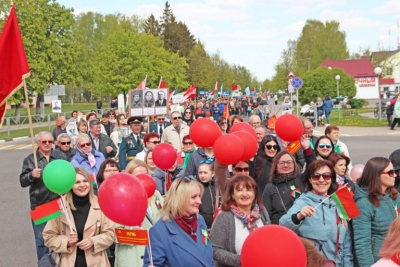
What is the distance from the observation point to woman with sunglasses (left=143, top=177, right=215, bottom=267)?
3.75 m

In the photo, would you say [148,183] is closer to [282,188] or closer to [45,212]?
[45,212]

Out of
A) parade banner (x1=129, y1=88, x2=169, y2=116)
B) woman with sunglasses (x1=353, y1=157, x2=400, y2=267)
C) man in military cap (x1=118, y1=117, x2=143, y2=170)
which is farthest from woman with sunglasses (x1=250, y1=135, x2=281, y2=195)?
parade banner (x1=129, y1=88, x2=169, y2=116)

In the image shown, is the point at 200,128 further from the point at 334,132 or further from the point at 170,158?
the point at 334,132

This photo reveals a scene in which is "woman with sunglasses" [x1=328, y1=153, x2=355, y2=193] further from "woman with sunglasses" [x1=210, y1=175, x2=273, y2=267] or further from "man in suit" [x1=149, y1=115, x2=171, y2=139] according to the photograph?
"man in suit" [x1=149, y1=115, x2=171, y2=139]

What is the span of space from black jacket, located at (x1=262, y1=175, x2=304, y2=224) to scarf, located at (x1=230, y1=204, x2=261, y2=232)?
942mm

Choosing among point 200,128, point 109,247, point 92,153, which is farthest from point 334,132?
point 109,247

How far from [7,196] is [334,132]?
343 inches

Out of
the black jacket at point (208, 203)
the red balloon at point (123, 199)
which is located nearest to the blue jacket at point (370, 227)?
the black jacket at point (208, 203)

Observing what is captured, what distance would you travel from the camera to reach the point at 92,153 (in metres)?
7.97

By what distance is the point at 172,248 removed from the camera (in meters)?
A: 3.75

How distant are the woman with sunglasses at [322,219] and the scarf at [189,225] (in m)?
0.94

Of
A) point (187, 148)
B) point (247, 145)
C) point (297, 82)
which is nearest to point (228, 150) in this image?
point (247, 145)

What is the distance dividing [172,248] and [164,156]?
290 cm

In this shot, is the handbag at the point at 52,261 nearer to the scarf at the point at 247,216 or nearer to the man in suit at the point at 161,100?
the scarf at the point at 247,216
